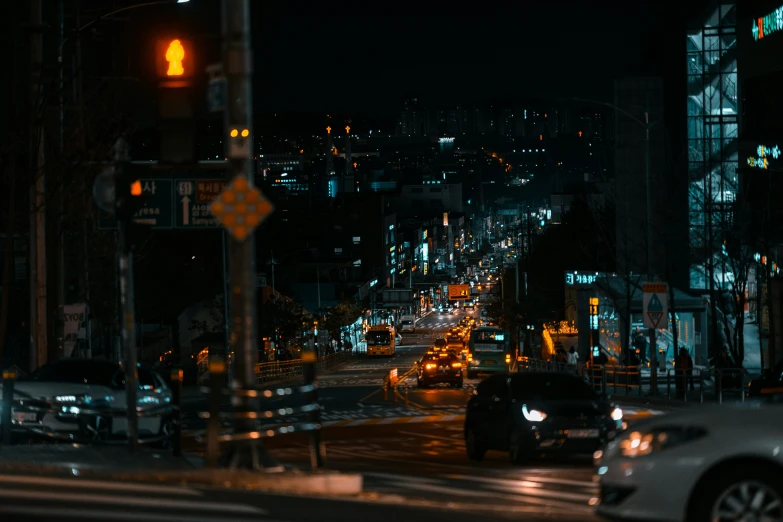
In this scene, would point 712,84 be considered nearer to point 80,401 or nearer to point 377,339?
point 377,339

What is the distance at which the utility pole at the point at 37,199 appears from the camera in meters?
22.3

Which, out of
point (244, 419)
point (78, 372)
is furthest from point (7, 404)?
Answer: point (244, 419)

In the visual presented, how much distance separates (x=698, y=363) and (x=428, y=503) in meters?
38.5

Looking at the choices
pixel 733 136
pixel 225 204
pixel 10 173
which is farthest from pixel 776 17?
pixel 225 204

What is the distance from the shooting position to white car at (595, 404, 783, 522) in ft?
26.2

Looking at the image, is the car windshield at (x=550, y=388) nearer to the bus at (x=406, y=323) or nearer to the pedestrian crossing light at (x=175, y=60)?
the pedestrian crossing light at (x=175, y=60)

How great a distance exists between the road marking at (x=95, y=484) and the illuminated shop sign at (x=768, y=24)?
33.3 metres

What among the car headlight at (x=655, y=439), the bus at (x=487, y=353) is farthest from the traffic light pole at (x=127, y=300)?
the bus at (x=487, y=353)

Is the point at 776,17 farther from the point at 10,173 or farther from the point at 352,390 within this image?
the point at 10,173

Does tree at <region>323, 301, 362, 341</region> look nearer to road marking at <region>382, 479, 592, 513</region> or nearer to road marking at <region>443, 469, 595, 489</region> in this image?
road marking at <region>443, 469, 595, 489</region>

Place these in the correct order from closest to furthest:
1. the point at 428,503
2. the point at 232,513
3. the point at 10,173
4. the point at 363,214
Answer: the point at 232,513
the point at 428,503
the point at 10,173
the point at 363,214

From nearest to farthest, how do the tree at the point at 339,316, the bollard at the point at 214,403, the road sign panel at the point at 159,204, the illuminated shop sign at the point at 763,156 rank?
the bollard at the point at 214,403 → the road sign panel at the point at 159,204 → the illuminated shop sign at the point at 763,156 → the tree at the point at 339,316

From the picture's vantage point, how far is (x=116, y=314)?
114 ft

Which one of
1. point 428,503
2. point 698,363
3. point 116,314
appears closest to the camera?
point 428,503
